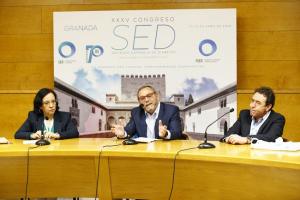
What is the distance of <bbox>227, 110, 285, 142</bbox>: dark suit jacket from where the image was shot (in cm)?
337

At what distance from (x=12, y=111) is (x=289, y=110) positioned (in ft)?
10.9

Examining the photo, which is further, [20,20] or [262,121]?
[20,20]

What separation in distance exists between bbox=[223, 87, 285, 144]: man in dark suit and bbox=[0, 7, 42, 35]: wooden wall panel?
10.6ft

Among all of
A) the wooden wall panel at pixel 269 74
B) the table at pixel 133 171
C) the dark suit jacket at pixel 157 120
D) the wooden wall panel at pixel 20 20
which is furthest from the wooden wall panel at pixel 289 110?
the wooden wall panel at pixel 20 20

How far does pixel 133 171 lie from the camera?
3.01m

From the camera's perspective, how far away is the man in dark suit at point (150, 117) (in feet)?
12.9

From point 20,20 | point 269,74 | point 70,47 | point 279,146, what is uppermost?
point 20,20

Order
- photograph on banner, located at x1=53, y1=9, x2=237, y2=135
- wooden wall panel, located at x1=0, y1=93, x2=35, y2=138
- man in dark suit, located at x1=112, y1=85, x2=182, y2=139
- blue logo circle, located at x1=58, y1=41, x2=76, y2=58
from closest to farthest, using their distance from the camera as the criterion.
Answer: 1. man in dark suit, located at x1=112, y1=85, x2=182, y2=139
2. photograph on banner, located at x1=53, y1=9, x2=237, y2=135
3. blue logo circle, located at x1=58, y1=41, x2=76, y2=58
4. wooden wall panel, located at x1=0, y1=93, x2=35, y2=138

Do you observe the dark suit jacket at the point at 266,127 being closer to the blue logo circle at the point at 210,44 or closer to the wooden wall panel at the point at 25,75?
the blue logo circle at the point at 210,44

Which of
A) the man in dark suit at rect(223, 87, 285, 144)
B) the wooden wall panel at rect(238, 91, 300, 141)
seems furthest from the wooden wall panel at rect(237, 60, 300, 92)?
the man in dark suit at rect(223, 87, 285, 144)

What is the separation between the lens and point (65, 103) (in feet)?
16.9

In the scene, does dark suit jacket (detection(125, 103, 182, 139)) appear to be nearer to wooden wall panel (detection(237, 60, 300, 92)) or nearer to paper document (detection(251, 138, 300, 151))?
paper document (detection(251, 138, 300, 151))

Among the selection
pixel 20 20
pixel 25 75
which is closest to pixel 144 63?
pixel 25 75

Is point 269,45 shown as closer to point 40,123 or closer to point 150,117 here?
point 150,117
